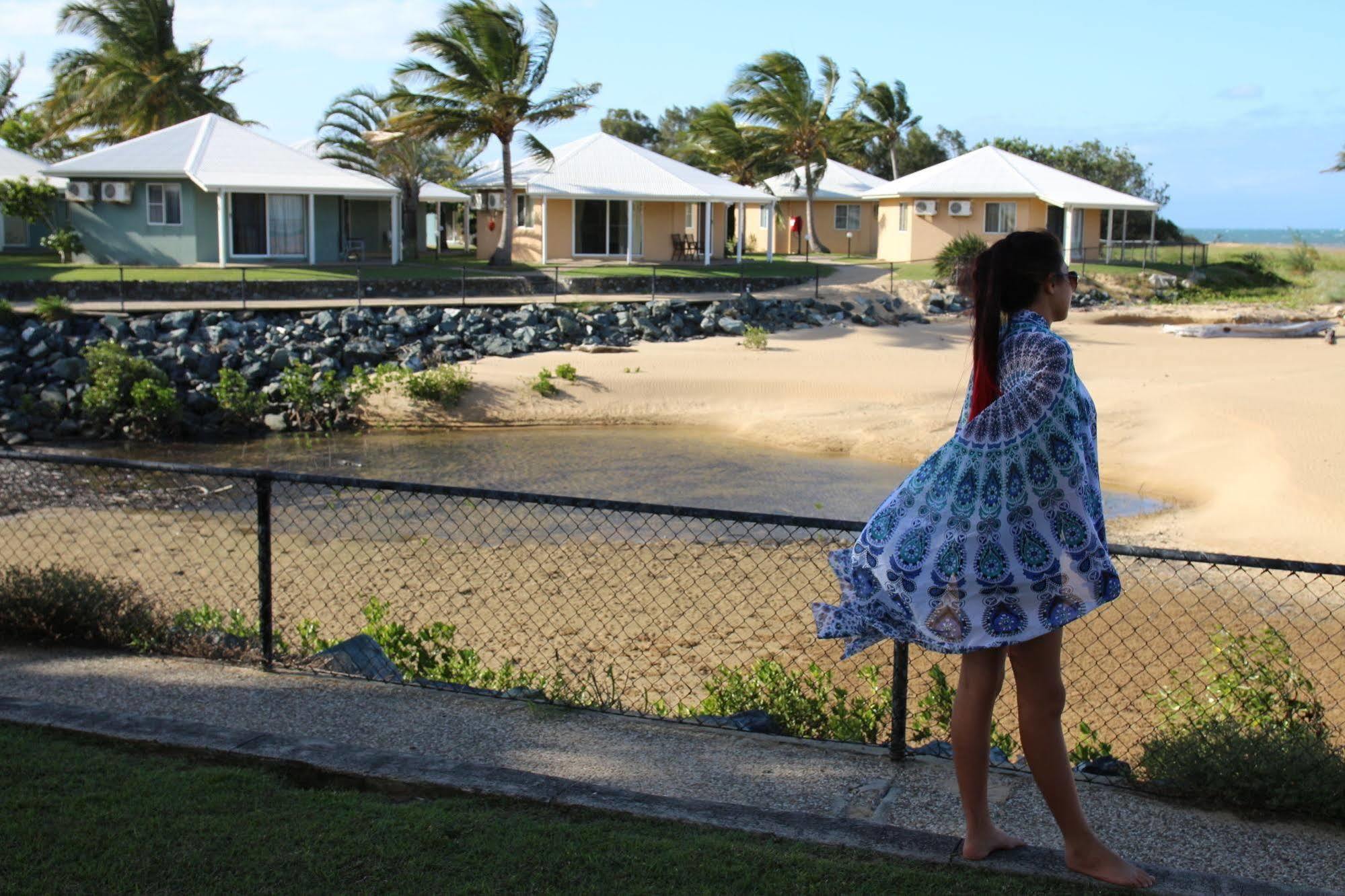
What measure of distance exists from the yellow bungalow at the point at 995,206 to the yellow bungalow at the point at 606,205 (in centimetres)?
622

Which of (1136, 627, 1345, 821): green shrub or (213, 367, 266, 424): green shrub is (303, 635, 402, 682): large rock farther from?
(213, 367, 266, 424): green shrub

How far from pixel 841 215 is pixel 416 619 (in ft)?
139

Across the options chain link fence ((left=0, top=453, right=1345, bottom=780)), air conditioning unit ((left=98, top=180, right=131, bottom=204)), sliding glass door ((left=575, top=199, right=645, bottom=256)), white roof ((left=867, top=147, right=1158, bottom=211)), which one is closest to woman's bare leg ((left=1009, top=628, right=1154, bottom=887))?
chain link fence ((left=0, top=453, right=1345, bottom=780))

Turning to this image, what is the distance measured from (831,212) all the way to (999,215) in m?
8.21

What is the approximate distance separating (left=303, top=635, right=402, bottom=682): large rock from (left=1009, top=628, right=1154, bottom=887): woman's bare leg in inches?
124

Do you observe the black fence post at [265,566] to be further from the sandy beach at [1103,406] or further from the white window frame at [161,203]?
the white window frame at [161,203]

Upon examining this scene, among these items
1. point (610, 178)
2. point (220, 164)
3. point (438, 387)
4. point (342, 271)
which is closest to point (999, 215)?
point (610, 178)

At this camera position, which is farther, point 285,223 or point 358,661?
point 285,223

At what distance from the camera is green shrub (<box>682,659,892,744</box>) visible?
5.71 m

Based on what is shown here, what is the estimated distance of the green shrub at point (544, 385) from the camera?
72.9 ft

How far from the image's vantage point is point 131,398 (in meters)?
20.8

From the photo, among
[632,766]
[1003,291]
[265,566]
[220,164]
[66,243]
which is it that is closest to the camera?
[1003,291]

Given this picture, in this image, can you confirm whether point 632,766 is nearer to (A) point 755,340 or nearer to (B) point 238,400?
(B) point 238,400

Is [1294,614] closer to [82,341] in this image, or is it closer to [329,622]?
Result: [329,622]
